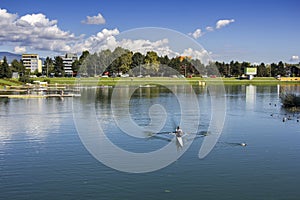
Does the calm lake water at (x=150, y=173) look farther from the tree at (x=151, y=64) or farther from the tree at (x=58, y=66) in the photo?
the tree at (x=58, y=66)

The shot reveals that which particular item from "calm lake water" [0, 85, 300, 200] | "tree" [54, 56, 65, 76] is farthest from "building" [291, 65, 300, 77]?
"calm lake water" [0, 85, 300, 200]

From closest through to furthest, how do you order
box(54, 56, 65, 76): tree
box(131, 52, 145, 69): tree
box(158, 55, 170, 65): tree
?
box(131, 52, 145, 69): tree → box(158, 55, 170, 65): tree → box(54, 56, 65, 76): tree

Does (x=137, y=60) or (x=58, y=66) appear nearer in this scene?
(x=137, y=60)

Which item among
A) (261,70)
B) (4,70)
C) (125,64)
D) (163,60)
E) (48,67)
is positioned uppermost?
(163,60)

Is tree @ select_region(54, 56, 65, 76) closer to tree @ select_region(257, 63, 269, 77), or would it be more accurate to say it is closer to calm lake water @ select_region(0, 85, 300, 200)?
tree @ select_region(257, 63, 269, 77)

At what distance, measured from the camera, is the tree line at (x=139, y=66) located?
331 ft

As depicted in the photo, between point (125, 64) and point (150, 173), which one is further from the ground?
point (125, 64)

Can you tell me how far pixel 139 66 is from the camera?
120438 millimetres

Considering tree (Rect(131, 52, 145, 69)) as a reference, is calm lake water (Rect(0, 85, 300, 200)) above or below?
below

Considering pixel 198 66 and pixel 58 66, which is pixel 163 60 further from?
pixel 198 66

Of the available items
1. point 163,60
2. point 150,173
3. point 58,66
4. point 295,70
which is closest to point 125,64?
point 163,60

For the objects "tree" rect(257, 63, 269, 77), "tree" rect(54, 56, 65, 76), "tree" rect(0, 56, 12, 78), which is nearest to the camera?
"tree" rect(0, 56, 12, 78)

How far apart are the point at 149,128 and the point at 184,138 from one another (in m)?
5.32

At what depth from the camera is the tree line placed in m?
101
